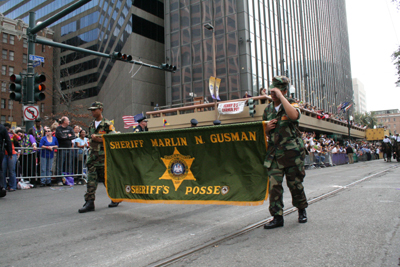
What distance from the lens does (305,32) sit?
47.2 m

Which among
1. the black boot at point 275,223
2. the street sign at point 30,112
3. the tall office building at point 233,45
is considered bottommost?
the black boot at point 275,223

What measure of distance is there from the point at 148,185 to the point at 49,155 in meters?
6.41

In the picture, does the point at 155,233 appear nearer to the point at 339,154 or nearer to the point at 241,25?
the point at 339,154

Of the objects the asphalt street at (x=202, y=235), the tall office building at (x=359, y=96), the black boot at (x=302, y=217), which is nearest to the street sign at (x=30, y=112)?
the asphalt street at (x=202, y=235)

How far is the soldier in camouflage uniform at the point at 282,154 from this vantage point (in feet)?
12.6

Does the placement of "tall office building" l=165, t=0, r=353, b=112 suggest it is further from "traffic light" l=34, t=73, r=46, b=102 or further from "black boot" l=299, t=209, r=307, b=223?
"black boot" l=299, t=209, r=307, b=223

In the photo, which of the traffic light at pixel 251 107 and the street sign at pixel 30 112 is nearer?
the street sign at pixel 30 112

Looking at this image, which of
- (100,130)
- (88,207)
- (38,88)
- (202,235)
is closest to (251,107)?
(38,88)

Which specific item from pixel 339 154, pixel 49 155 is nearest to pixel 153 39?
pixel 339 154

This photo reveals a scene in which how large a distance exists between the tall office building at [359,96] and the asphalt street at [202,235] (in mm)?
157022

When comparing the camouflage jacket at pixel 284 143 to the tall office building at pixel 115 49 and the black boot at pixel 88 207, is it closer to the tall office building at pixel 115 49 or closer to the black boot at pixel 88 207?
the black boot at pixel 88 207

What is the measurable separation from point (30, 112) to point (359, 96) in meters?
168

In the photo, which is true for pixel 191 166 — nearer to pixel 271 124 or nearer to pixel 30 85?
pixel 271 124

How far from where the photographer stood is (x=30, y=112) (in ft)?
34.3
